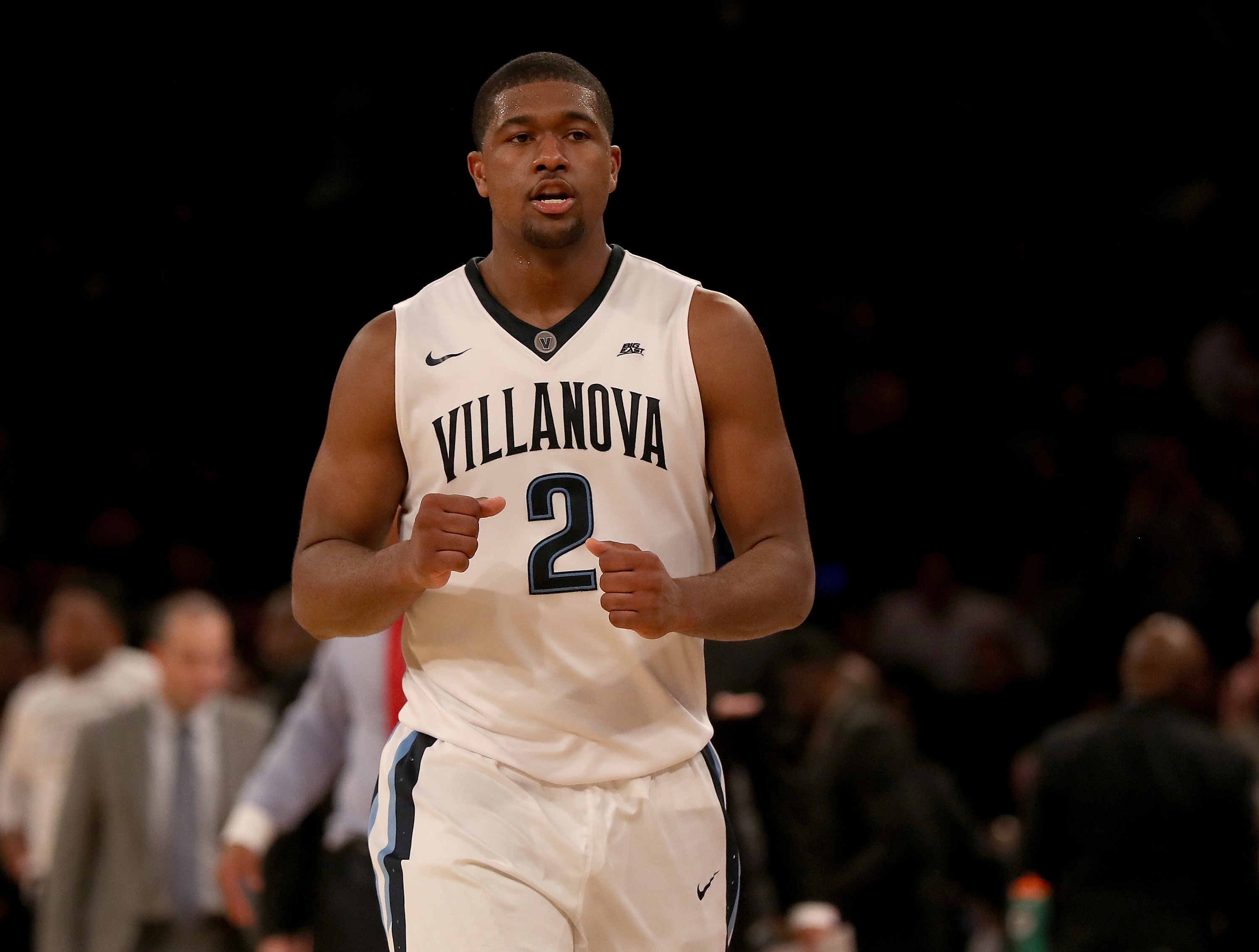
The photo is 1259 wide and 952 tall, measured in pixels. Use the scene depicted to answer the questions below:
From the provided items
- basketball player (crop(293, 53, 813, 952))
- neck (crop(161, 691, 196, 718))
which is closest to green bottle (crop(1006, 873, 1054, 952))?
neck (crop(161, 691, 196, 718))

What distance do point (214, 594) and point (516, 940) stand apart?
357 inches

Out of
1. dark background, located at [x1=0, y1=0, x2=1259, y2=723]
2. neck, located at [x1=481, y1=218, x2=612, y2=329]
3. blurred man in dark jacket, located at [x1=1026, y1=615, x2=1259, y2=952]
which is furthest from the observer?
dark background, located at [x1=0, y1=0, x2=1259, y2=723]

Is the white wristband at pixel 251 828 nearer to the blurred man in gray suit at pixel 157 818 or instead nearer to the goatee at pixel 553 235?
the blurred man in gray suit at pixel 157 818

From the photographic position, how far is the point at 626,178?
9641 mm

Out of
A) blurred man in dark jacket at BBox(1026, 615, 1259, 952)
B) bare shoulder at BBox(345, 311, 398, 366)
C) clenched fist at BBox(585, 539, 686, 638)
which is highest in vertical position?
bare shoulder at BBox(345, 311, 398, 366)

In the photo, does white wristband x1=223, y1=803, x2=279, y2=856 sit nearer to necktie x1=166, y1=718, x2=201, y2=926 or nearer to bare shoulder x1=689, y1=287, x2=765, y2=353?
necktie x1=166, y1=718, x2=201, y2=926

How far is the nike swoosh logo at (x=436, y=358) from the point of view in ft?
10.5

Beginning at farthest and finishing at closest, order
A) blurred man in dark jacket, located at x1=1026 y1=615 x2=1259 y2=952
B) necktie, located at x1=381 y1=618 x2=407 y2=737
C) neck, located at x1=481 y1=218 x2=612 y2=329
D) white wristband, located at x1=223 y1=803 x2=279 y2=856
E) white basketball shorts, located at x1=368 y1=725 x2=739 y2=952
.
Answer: blurred man in dark jacket, located at x1=1026 y1=615 x2=1259 y2=952 < white wristband, located at x1=223 y1=803 x2=279 y2=856 < necktie, located at x1=381 y1=618 x2=407 y2=737 < neck, located at x1=481 y1=218 x2=612 y2=329 < white basketball shorts, located at x1=368 y1=725 x2=739 y2=952

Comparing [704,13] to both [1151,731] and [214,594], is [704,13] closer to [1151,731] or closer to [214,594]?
[214,594]

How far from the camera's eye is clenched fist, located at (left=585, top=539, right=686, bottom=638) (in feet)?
9.12

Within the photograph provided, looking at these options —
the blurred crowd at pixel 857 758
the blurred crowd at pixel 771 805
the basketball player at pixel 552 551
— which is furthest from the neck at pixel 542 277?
the blurred crowd at pixel 771 805

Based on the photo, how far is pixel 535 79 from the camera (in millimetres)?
3229

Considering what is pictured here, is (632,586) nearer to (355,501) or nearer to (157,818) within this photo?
(355,501)

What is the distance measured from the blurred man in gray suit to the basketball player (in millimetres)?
4145
